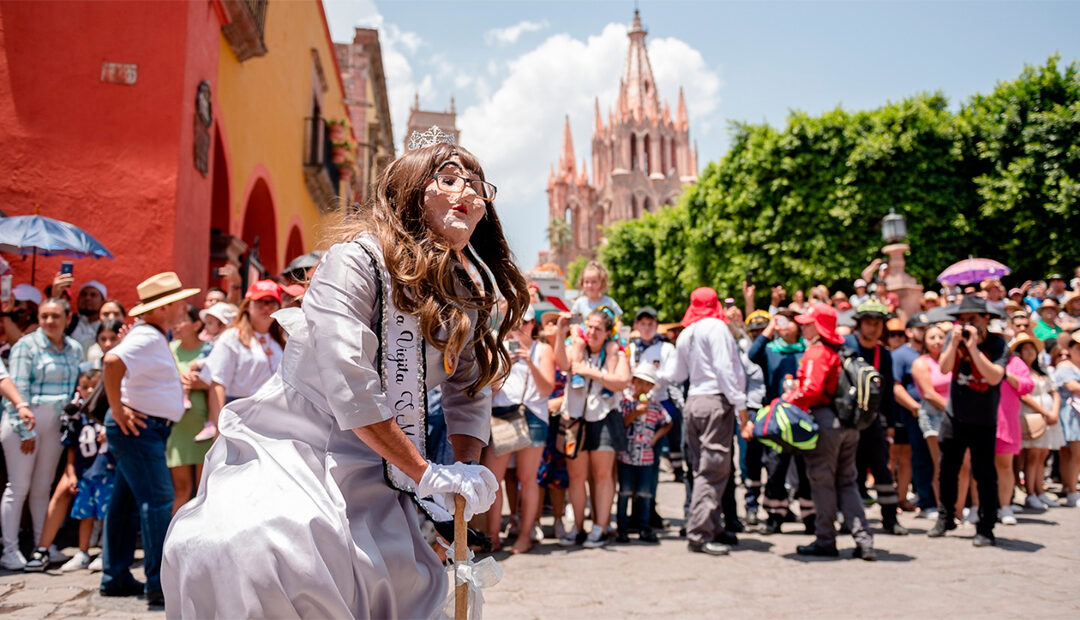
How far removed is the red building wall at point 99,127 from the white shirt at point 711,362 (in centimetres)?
513

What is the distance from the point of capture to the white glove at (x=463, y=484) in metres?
2.12

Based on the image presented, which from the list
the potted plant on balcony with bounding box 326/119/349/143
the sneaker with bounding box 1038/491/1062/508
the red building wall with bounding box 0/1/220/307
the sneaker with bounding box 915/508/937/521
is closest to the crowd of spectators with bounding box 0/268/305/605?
the red building wall with bounding box 0/1/220/307

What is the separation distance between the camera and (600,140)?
101 metres

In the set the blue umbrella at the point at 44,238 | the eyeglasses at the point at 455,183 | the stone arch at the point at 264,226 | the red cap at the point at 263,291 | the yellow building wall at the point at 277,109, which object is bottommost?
the eyeglasses at the point at 455,183

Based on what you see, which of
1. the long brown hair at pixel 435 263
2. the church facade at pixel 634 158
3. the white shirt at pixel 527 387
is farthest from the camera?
the church facade at pixel 634 158

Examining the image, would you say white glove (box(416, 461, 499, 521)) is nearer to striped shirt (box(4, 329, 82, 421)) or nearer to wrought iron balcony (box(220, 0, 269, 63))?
striped shirt (box(4, 329, 82, 421))

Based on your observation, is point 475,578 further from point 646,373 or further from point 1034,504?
point 1034,504

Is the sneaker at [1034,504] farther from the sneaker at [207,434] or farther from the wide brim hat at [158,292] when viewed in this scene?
the wide brim hat at [158,292]

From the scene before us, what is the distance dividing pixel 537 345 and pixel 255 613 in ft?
16.8

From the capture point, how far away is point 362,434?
2057mm

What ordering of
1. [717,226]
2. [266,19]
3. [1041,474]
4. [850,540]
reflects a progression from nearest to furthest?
[850,540]
[1041,474]
[266,19]
[717,226]

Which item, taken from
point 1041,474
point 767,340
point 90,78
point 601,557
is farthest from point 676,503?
point 90,78

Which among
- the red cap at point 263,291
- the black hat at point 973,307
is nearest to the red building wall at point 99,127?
the red cap at point 263,291

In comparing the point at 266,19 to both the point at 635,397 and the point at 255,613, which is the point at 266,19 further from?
the point at 255,613
